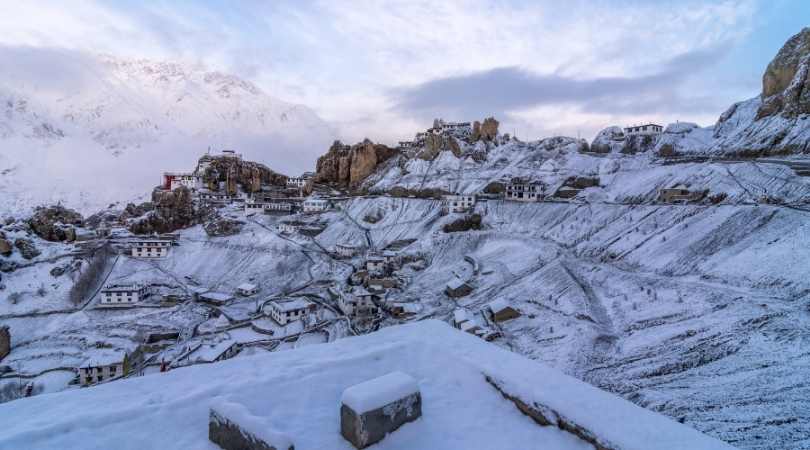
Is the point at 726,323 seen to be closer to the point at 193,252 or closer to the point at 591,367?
the point at 591,367

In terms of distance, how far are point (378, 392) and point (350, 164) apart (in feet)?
257

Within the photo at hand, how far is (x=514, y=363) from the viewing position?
659cm

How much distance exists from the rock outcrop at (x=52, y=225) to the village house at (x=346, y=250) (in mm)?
32088

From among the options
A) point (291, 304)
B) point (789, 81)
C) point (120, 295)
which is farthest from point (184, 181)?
point (789, 81)

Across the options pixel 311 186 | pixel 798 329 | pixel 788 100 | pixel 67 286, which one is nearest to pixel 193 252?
pixel 67 286

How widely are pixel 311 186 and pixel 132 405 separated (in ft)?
240

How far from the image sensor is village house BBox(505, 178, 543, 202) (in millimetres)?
51750

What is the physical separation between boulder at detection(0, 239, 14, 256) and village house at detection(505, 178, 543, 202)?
5533 cm

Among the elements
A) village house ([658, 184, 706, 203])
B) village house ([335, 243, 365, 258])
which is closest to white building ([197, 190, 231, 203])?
village house ([335, 243, 365, 258])

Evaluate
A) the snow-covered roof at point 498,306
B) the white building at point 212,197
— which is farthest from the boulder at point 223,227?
the snow-covered roof at point 498,306

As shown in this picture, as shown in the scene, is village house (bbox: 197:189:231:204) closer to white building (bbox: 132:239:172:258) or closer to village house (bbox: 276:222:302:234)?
white building (bbox: 132:239:172:258)

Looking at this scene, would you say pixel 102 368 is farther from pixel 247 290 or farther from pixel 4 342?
pixel 247 290

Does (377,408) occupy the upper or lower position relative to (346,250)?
upper

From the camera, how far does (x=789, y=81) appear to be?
5222 cm
